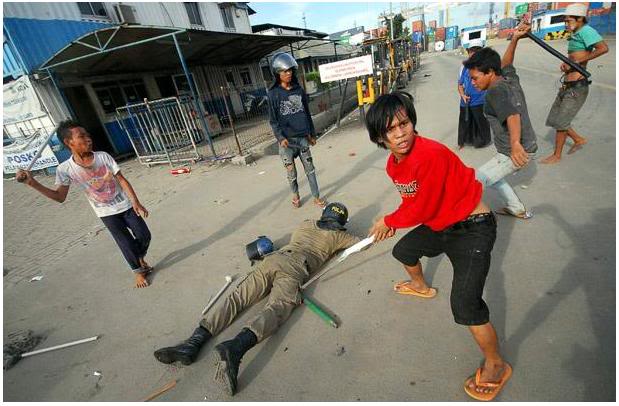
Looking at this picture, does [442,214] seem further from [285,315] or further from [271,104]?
[271,104]

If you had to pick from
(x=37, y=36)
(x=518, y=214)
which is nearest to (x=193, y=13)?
(x=37, y=36)

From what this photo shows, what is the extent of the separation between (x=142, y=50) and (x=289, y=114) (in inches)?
372

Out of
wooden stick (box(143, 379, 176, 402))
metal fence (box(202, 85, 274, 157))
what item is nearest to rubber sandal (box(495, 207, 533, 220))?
wooden stick (box(143, 379, 176, 402))

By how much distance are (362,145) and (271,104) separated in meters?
3.90

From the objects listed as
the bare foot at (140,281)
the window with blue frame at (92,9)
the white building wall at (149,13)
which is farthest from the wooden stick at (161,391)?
the window with blue frame at (92,9)

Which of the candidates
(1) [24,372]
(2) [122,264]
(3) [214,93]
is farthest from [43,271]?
(3) [214,93]

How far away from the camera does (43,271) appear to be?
14.4 ft

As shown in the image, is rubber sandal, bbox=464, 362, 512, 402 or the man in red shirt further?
rubber sandal, bbox=464, 362, 512, 402

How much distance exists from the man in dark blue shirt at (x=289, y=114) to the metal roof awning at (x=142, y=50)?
15.6ft

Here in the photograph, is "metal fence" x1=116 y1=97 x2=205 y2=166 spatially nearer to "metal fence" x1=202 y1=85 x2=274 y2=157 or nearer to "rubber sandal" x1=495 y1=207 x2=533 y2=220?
"metal fence" x1=202 y1=85 x2=274 y2=157

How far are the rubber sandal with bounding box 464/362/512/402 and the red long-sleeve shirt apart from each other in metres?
0.93

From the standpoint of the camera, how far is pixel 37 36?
9.51 meters

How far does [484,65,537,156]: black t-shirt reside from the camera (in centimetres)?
276

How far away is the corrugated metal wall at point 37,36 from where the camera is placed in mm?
9023
